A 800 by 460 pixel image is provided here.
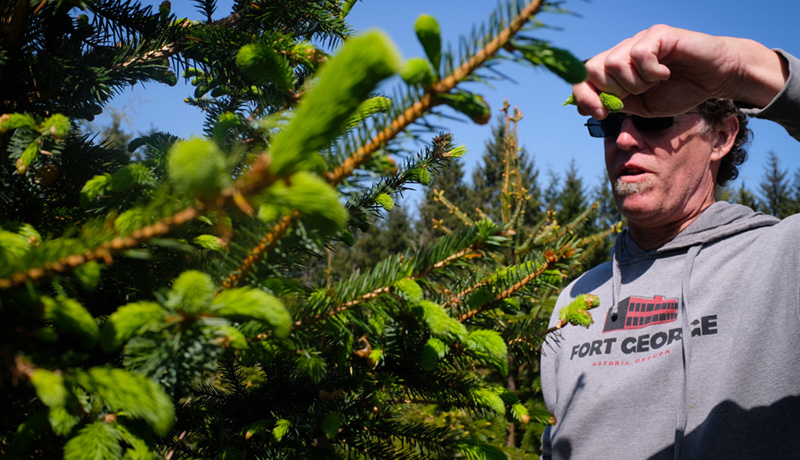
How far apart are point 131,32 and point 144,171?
73 cm

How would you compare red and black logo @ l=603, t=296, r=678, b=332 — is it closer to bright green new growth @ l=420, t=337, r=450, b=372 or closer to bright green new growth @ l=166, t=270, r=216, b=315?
bright green new growth @ l=420, t=337, r=450, b=372

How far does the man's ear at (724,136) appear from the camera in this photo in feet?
8.67

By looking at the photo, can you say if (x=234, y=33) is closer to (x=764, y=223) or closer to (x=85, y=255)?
(x=85, y=255)

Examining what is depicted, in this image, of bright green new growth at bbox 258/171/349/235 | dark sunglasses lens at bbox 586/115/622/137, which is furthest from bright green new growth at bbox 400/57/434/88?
dark sunglasses lens at bbox 586/115/622/137

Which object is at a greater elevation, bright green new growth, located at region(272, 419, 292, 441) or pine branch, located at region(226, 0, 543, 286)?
pine branch, located at region(226, 0, 543, 286)

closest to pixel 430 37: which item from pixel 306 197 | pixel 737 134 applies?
pixel 306 197

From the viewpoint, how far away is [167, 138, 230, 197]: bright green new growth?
55 cm

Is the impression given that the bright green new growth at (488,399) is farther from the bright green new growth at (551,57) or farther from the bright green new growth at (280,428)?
the bright green new growth at (551,57)

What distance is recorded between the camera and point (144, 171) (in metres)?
0.88

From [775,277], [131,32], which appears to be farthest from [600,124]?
[131,32]

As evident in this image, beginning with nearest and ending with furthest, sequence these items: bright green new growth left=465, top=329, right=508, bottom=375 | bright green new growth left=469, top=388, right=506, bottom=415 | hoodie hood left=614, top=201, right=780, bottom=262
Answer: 1. bright green new growth left=465, top=329, right=508, bottom=375
2. bright green new growth left=469, top=388, right=506, bottom=415
3. hoodie hood left=614, top=201, right=780, bottom=262

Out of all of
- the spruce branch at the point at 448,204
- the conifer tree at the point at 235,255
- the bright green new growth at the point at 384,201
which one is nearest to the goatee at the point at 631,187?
the conifer tree at the point at 235,255

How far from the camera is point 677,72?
66.2 inches

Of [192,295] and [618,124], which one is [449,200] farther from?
[192,295]
